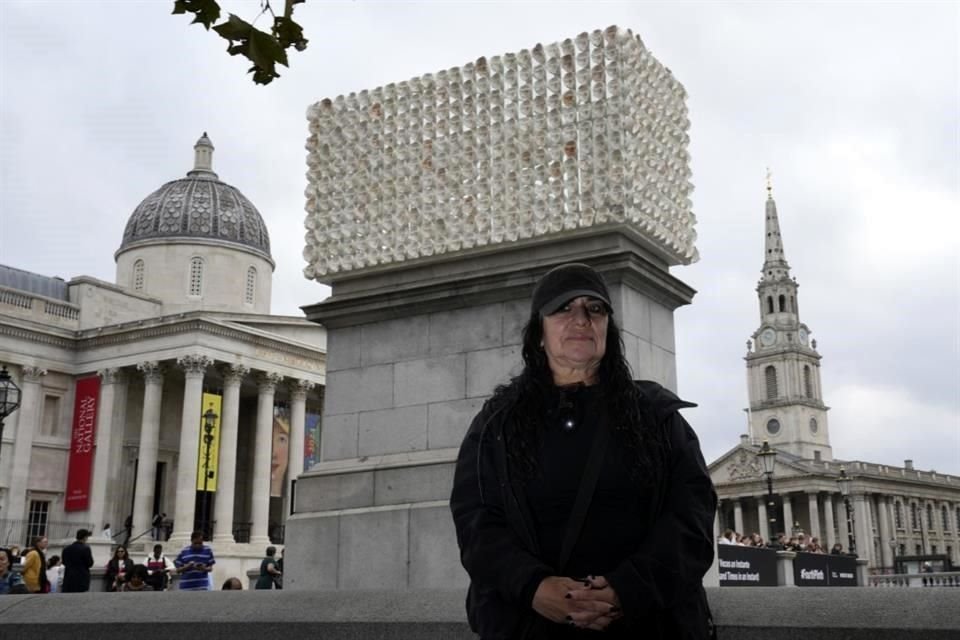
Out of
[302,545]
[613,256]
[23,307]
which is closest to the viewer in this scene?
[613,256]

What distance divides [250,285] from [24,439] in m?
21.6

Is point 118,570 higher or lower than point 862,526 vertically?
lower

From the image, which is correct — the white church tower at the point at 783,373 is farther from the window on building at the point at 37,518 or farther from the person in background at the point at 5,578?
the person in background at the point at 5,578

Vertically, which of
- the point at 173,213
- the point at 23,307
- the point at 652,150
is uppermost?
the point at 173,213

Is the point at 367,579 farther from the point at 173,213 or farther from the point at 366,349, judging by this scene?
the point at 173,213

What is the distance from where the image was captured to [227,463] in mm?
59594

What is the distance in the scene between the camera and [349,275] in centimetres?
1372

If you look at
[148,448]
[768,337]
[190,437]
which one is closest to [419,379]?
[190,437]

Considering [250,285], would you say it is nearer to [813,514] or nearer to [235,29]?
[235,29]

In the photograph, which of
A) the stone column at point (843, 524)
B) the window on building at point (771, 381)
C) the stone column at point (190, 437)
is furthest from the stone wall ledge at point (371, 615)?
the window on building at point (771, 381)

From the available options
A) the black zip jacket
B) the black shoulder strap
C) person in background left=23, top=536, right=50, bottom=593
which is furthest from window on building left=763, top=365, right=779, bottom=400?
the black shoulder strap

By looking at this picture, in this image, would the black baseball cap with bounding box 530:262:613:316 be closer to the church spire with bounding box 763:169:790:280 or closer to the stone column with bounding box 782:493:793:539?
the stone column with bounding box 782:493:793:539

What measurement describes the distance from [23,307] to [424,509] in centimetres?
5726

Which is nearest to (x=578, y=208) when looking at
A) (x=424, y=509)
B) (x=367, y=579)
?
(x=424, y=509)
